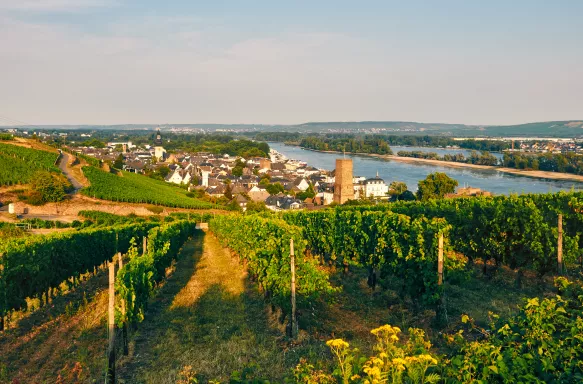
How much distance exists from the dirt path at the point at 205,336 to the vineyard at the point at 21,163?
50929 millimetres

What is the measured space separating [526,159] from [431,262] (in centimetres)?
16929

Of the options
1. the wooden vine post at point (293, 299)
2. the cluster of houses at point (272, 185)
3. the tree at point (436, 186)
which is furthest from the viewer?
the cluster of houses at point (272, 185)

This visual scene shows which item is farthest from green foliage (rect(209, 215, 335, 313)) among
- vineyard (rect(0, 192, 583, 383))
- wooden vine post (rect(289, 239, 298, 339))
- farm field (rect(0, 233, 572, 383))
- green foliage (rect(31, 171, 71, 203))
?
green foliage (rect(31, 171, 71, 203))

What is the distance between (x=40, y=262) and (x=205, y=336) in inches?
303

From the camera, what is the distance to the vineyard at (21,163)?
58219mm

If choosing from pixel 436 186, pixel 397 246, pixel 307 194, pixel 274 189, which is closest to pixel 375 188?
pixel 307 194

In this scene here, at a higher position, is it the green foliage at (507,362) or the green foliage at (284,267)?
the green foliage at (507,362)

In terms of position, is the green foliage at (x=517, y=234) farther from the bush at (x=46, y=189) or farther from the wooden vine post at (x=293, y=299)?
the bush at (x=46, y=189)

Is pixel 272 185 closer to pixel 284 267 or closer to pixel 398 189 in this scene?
pixel 398 189

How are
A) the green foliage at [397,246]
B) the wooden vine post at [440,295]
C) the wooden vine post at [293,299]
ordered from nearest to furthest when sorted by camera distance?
the wooden vine post at [293,299] → the wooden vine post at [440,295] → the green foliage at [397,246]

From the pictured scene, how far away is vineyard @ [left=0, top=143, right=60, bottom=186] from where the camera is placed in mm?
58219

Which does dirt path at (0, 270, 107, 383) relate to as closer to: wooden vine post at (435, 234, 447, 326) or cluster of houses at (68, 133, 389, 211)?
wooden vine post at (435, 234, 447, 326)

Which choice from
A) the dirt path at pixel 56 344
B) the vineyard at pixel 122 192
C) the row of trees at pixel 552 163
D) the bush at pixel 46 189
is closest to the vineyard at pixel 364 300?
the dirt path at pixel 56 344

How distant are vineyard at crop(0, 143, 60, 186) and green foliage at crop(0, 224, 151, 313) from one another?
146ft
